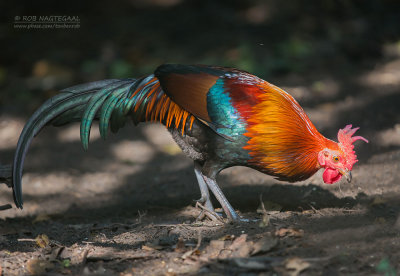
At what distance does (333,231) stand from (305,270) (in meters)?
0.67

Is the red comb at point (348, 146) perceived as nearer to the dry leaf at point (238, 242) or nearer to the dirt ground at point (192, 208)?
the dirt ground at point (192, 208)

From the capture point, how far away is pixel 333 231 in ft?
12.9

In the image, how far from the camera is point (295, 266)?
A: 11.0ft

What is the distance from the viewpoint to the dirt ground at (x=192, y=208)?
11.9 ft

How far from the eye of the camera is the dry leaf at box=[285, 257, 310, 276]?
333 centimetres

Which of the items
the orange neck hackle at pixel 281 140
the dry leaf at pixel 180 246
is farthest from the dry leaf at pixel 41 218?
the orange neck hackle at pixel 281 140

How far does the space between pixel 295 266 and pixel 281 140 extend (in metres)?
1.54

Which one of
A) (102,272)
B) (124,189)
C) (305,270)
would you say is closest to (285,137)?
(305,270)

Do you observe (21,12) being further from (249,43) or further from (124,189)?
(124,189)

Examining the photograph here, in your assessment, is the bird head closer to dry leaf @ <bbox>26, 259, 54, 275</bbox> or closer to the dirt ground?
the dirt ground

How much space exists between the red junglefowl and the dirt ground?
0.50 metres

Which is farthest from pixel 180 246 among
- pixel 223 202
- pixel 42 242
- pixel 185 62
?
pixel 185 62

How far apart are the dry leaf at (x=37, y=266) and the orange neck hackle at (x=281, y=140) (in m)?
1.96

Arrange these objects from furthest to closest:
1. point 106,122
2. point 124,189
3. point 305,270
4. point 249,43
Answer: point 249,43
point 124,189
point 106,122
point 305,270
